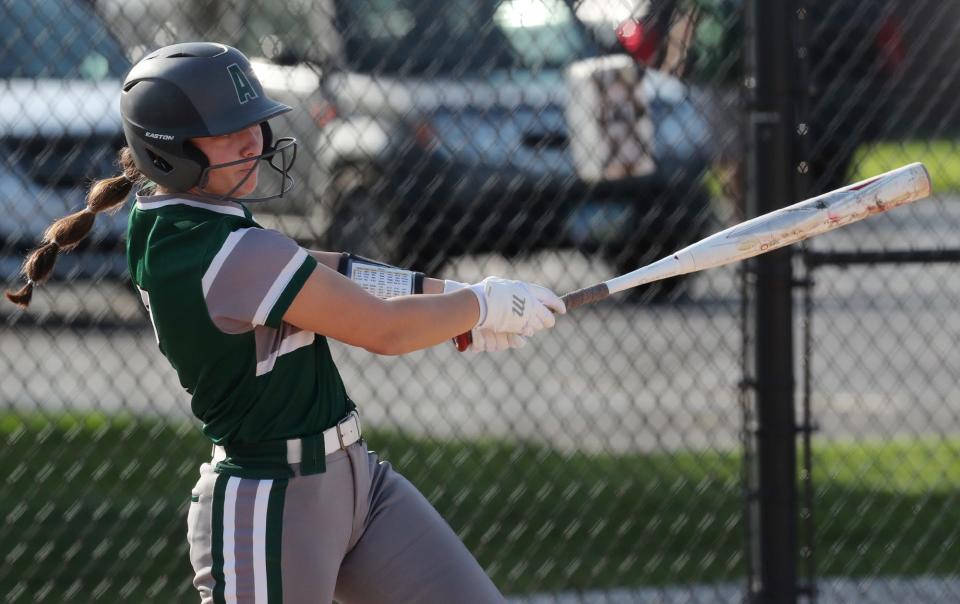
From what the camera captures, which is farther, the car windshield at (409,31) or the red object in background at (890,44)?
the car windshield at (409,31)

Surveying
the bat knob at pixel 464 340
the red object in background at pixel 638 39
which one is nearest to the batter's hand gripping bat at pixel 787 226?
the bat knob at pixel 464 340

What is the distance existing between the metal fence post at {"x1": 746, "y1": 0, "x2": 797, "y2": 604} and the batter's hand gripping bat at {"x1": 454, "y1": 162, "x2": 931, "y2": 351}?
75 cm

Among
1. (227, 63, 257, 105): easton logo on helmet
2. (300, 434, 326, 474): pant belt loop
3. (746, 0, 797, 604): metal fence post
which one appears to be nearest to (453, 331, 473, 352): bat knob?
(300, 434, 326, 474): pant belt loop

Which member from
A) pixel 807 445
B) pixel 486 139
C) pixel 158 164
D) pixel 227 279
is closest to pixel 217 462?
pixel 227 279

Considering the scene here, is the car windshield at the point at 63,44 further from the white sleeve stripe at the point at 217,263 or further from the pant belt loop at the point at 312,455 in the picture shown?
the pant belt loop at the point at 312,455

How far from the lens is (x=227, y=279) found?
2.49 metres

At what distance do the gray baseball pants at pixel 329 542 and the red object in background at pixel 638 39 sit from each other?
1.67 metres

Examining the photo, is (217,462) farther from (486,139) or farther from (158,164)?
(486,139)

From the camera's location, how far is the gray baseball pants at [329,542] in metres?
2.62

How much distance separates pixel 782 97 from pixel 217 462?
189 centimetres

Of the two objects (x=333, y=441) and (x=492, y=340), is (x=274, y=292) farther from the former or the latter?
(x=492, y=340)

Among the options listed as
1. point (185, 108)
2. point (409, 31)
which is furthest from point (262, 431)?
point (409, 31)

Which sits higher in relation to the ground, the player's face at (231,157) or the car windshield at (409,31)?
the player's face at (231,157)

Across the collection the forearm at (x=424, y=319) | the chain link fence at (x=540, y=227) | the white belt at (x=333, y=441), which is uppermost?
the forearm at (x=424, y=319)
